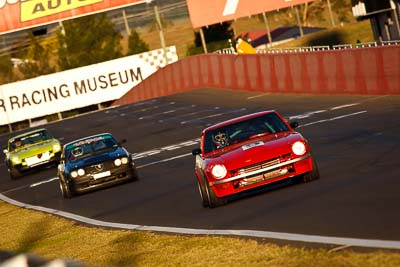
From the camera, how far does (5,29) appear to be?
71375 millimetres

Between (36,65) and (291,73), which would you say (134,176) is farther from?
(36,65)

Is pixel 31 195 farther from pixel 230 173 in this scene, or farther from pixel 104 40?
pixel 104 40

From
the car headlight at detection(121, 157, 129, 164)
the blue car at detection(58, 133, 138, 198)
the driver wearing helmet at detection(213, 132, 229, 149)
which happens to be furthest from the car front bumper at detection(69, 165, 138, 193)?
the driver wearing helmet at detection(213, 132, 229, 149)

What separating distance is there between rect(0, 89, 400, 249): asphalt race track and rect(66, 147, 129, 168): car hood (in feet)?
2.10

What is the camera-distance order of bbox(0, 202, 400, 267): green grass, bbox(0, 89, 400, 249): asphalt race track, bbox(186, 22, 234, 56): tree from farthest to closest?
bbox(186, 22, 234, 56): tree
bbox(0, 89, 400, 249): asphalt race track
bbox(0, 202, 400, 267): green grass

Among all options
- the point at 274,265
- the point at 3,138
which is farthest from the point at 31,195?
the point at 3,138

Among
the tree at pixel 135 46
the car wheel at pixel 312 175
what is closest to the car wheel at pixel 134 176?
the car wheel at pixel 312 175

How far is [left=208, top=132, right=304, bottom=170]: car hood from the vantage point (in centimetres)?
1567

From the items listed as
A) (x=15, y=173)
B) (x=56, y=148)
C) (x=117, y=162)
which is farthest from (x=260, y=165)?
(x=15, y=173)

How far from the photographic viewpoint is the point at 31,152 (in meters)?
33.2

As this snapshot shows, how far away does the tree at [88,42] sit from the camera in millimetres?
101963

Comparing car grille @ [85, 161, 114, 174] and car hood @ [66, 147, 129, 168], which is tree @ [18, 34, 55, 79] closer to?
car hood @ [66, 147, 129, 168]

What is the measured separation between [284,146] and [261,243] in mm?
4043

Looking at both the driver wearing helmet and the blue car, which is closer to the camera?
the driver wearing helmet
